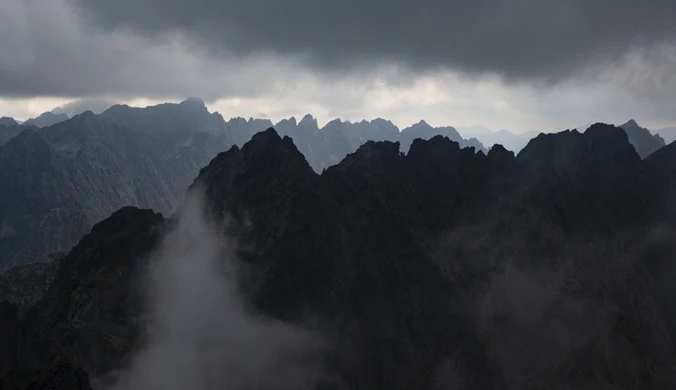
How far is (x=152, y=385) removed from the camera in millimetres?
188500

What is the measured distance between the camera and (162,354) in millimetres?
199375

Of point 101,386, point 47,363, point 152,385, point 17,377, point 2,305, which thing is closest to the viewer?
point 17,377

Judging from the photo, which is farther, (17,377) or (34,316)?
(34,316)

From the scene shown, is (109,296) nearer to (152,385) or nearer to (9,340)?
(152,385)

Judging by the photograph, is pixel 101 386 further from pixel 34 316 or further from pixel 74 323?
pixel 34 316

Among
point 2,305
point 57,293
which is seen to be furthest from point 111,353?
point 2,305

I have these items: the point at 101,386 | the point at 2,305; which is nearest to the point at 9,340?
the point at 2,305

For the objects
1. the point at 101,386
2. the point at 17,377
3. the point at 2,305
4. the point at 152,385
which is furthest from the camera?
the point at 152,385

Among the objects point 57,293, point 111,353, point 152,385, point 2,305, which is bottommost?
point 152,385

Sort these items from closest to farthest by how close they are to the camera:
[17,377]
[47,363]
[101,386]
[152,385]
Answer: [17,377], [47,363], [101,386], [152,385]

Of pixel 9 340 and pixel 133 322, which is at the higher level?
pixel 9 340

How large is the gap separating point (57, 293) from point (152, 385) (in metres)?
52.5

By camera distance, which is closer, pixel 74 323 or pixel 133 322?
pixel 74 323

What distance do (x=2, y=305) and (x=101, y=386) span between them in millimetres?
59640
